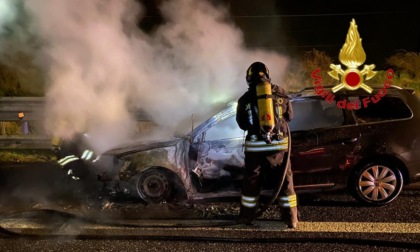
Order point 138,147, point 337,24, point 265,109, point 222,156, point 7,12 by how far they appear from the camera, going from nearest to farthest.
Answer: point 265,109
point 222,156
point 138,147
point 7,12
point 337,24

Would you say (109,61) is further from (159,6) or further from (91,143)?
(159,6)

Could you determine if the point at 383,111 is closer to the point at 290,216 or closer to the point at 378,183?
the point at 378,183

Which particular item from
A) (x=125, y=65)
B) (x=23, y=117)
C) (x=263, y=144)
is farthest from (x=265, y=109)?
(x=23, y=117)

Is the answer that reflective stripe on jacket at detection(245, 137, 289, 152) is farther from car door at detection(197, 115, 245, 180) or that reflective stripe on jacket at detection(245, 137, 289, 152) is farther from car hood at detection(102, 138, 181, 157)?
car hood at detection(102, 138, 181, 157)

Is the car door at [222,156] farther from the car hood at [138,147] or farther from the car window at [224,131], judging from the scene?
the car hood at [138,147]

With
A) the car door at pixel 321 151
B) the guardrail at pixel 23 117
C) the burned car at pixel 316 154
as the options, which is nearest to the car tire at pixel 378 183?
the burned car at pixel 316 154

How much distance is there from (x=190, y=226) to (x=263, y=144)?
3.92 feet

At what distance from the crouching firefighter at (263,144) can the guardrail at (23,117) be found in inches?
173

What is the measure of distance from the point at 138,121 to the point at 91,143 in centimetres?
85

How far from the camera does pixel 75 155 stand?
6.14 m

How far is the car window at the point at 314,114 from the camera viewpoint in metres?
5.17

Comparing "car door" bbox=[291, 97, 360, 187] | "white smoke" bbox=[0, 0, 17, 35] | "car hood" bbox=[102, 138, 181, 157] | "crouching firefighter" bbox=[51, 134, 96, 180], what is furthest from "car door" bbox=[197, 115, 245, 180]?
"white smoke" bbox=[0, 0, 17, 35]

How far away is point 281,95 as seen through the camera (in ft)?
14.9

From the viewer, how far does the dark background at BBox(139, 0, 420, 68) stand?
11.7 metres
